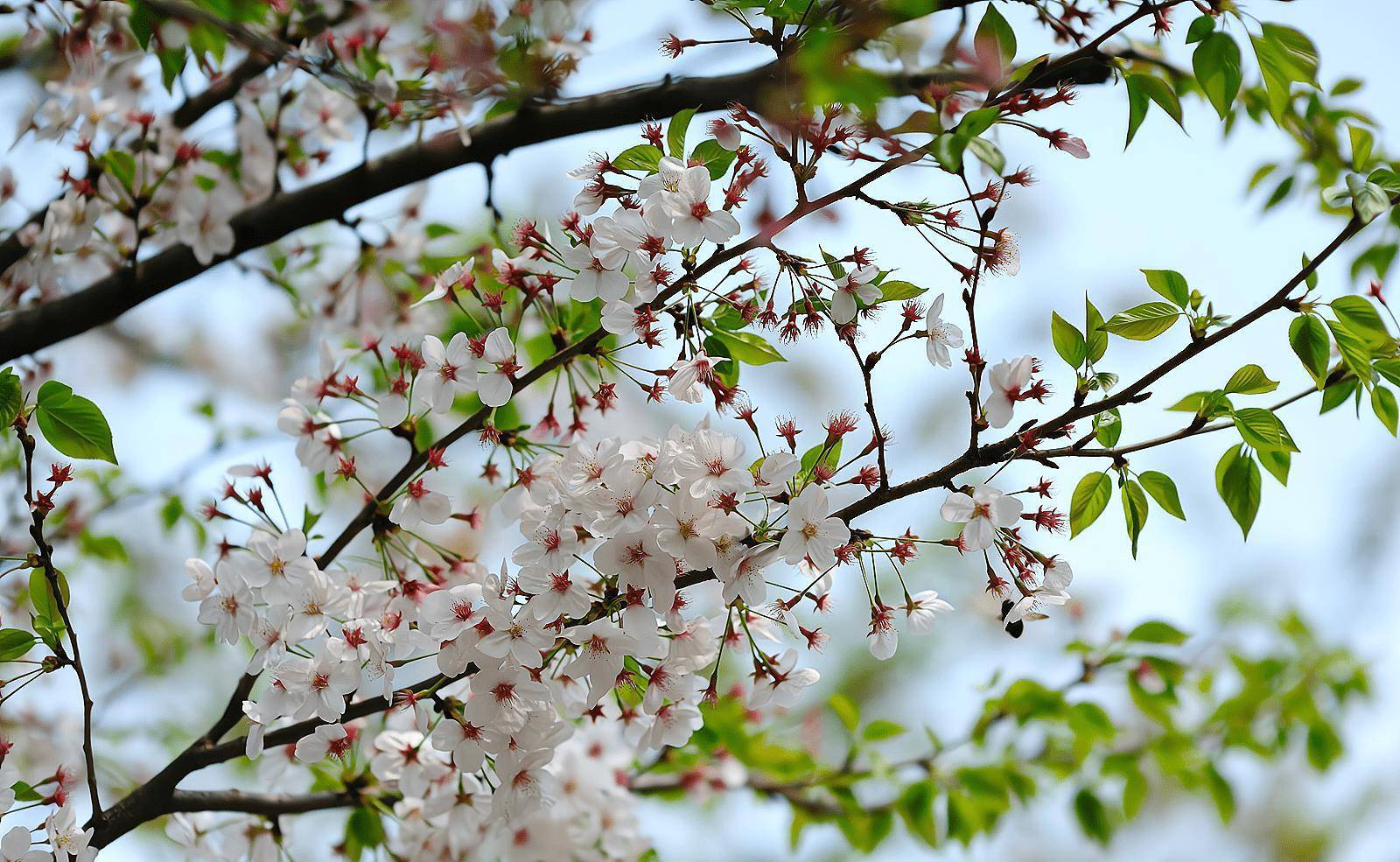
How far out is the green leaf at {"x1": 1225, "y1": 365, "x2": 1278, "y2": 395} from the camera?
2.75 ft

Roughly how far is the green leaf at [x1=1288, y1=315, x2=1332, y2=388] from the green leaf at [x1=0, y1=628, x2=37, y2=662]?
1065 millimetres

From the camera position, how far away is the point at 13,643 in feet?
2.96

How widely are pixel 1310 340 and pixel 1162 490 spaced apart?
0.16 meters

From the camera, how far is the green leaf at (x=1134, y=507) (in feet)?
2.79

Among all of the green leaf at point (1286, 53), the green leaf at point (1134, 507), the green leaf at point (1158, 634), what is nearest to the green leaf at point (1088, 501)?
the green leaf at point (1134, 507)

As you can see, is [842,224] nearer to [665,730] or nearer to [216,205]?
[665,730]

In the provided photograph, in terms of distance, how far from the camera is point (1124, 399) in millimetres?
770

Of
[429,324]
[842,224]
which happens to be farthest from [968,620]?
[842,224]

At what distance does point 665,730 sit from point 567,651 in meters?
0.15

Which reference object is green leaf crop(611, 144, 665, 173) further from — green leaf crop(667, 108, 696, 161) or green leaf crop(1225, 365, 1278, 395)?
green leaf crop(1225, 365, 1278, 395)

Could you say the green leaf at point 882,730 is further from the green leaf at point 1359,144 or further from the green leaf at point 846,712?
the green leaf at point 1359,144

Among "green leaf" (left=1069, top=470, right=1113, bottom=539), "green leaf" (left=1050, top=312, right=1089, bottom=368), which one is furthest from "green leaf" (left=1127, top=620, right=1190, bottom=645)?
"green leaf" (left=1050, top=312, right=1089, bottom=368)

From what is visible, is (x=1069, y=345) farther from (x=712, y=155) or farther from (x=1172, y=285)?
(x=712, y=155)

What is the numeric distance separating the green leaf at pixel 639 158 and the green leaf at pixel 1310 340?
527 millimetres
